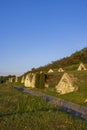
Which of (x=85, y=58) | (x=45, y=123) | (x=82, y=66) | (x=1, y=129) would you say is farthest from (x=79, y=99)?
(x=85, y=58)

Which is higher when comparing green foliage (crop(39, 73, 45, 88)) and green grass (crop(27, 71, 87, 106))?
green foliage (crop(39, 73, 45, 88))

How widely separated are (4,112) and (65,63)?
98058mm

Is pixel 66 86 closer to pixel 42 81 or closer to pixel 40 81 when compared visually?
pixel 42 81

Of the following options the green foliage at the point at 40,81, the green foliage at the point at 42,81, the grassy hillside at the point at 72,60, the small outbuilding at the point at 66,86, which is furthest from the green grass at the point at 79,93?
the grassy hillside at the point at 72,60

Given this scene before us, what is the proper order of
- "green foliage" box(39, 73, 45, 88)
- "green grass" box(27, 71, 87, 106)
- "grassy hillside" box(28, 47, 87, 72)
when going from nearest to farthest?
"green grass" box(27, 71, 87, 106) < "green foliage" box(39, 73, 45, 88) < "grassy hillside" box(28, 47, 87, 72)

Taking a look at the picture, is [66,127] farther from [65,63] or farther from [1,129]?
[65,63]

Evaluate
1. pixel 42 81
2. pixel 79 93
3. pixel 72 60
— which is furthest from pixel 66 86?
pixel 72 60

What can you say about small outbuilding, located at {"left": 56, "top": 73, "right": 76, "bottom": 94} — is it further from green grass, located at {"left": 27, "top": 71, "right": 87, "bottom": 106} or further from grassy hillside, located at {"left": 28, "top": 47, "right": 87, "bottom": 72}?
grassy hillside, located at {"left": 28, "top": 47, "right": 87, "bottom": 72}

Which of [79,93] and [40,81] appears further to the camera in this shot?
[40,81]

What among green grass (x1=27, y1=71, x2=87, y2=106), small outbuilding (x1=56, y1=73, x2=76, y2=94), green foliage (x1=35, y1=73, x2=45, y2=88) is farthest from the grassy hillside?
small outbuilding (x1=56, y1=73, x2=76, y2=94)

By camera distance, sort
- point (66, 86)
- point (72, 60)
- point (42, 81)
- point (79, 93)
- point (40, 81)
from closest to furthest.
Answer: point (79, 93) < point (66, 86) < point (42, 81) < point (40, 81) < point (72, 60)

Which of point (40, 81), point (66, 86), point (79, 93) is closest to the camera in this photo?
point (79, 93)

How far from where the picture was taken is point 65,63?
118438 millimetres

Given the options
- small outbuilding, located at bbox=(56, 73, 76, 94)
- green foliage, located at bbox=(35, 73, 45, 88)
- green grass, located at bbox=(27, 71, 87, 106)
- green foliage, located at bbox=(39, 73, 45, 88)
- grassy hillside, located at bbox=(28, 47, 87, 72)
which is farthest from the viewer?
grassy hillside, located at bbox=(28, 47, 87, 72)
